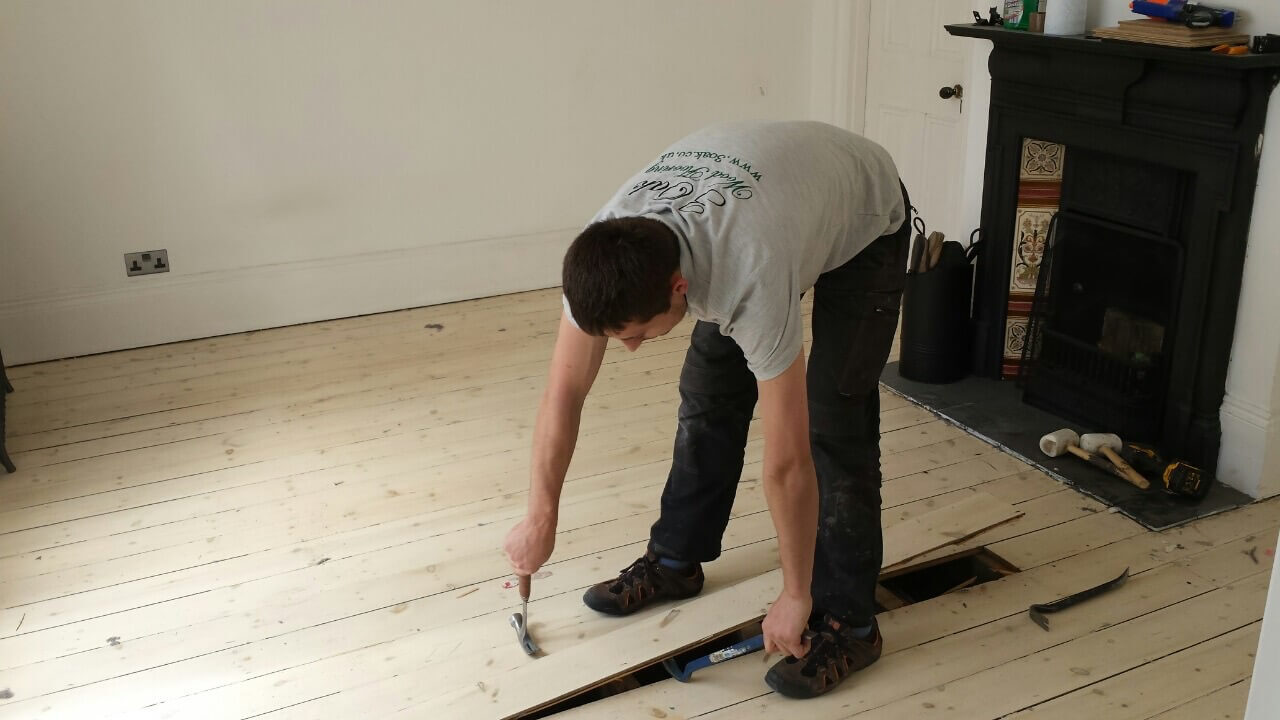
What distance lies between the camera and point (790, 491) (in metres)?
1.71

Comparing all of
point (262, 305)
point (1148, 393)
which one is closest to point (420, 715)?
point (1148, 393)

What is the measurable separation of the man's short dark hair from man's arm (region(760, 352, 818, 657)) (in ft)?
0.78

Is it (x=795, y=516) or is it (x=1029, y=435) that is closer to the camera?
(x=795, y=516)

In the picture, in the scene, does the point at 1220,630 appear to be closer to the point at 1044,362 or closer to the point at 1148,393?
the point at 1148,393

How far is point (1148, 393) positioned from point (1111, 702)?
124cm

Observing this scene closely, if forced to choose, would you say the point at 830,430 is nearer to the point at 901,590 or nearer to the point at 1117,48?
the point at 901,590

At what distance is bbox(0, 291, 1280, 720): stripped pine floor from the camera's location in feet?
7.25

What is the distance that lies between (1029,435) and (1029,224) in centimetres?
70

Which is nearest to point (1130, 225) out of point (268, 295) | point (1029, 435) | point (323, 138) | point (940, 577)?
point (1029, 435)

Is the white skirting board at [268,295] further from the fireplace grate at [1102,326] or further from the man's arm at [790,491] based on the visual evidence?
the man's arm at [790,491]

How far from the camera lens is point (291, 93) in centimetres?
404

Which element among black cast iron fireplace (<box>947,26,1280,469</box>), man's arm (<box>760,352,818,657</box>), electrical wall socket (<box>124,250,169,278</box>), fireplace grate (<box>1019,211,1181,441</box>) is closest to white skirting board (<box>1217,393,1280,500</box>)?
black cast iron fireplace (<box>947,26,1280,469</box>)

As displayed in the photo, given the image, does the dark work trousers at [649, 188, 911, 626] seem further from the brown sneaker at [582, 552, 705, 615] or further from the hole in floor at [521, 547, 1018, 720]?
the hole in floor at [521, 547, 1018, 720]

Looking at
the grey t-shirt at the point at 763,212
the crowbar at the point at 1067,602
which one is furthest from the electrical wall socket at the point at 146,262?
the crowbar at the point at 1067,602
